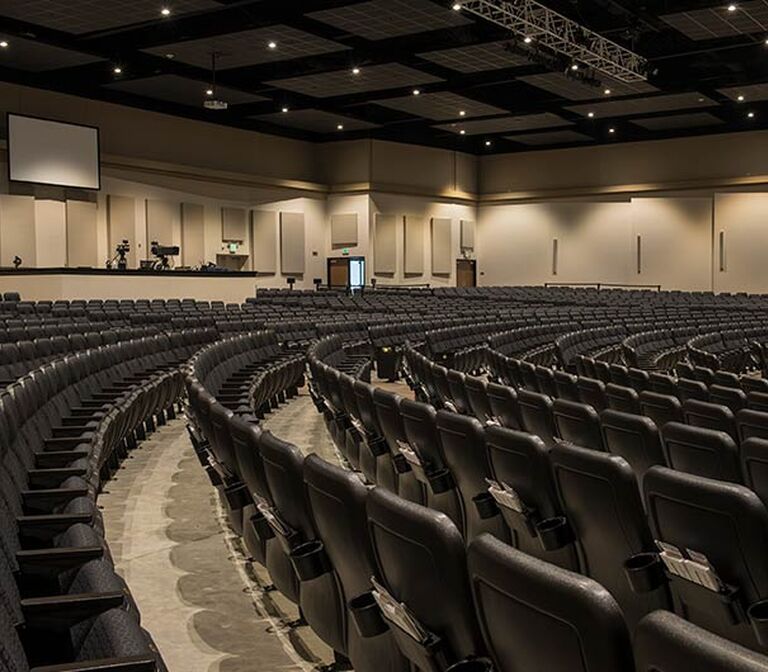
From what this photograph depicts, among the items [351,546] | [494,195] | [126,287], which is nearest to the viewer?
[351,546]

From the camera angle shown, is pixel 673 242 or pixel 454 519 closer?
pixel 454 519

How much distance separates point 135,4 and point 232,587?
14.1 meters

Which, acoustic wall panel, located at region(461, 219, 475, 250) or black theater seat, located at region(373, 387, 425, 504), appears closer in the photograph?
black theater seat, located at region(373, 387, 425, 504)

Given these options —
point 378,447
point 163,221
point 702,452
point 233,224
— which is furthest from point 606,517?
point 233,224

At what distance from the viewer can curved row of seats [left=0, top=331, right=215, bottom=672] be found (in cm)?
197

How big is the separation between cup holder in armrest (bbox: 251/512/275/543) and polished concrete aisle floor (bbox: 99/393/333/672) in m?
0.34

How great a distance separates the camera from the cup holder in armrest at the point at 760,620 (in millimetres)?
1910

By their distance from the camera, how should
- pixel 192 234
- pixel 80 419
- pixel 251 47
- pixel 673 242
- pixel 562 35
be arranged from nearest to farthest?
pixel 80 419
pixel 562 35
pixel 251 47
pixel 192 234
pixel 673 242

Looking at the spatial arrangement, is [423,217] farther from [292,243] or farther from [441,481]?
[441,481]

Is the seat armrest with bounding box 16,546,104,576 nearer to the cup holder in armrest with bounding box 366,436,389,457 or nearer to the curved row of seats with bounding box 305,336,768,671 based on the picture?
the curved row of seats with bounding box 305,336,768,671

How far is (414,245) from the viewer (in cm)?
2981

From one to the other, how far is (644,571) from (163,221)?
2294 centimetres

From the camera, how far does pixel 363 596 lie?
2.10m

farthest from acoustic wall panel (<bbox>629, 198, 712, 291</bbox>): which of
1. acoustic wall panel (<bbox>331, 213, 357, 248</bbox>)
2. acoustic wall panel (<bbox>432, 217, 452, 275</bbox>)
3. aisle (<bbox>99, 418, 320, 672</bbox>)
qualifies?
aisle (<bbox>99, 418, 320, 672</bbox>)
